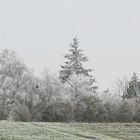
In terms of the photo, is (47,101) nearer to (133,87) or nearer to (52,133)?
(52,133)

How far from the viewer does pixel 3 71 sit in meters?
57.4

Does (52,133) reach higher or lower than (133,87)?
lower

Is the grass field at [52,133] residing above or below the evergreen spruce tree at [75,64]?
below

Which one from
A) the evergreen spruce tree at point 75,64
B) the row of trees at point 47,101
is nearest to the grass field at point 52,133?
the row of trees at point 47,101

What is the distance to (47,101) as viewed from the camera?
5319 centimetres

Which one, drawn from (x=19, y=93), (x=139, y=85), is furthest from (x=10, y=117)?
(x=139, y=85)

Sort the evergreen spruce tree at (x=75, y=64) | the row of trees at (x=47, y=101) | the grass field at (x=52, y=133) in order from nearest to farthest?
the grass field at (x=52, y=133) < the row of trees at (x=47, y=101) < the evergreen spruce tree at (x=75, y=64)

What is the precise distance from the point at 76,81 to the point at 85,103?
45.1 ft

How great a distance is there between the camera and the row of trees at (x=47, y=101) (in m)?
49.9

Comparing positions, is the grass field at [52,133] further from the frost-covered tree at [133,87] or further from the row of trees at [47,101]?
the frost-covered tree at [133,87]

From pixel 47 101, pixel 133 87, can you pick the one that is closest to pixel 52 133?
pixel 47 101

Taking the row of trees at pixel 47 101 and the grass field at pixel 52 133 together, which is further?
the row of trees at pixel 47 101

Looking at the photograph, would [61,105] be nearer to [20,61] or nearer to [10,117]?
[10,117]

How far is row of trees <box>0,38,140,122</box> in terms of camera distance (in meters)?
49.9
